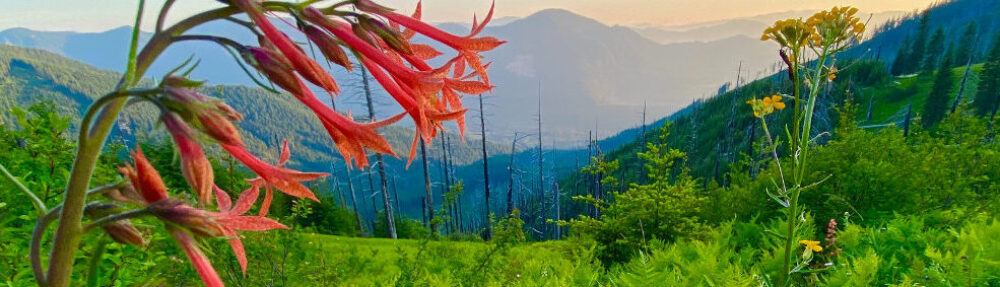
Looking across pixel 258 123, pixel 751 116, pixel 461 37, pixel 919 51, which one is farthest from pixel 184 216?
pixel 258 123

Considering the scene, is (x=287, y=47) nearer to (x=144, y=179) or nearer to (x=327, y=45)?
(x=327, y=45)

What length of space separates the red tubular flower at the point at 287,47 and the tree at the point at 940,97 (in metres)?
72.1

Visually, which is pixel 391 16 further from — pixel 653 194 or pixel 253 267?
pixel 653 194

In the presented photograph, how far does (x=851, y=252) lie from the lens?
4008 millimetres

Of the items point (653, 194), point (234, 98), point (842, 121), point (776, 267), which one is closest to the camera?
point (776, 267)

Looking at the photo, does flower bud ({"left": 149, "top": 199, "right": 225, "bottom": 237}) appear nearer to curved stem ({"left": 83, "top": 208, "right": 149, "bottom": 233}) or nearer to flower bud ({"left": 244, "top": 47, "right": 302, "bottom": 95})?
curved stem ({"left": 83, "top": 208, "right": 149, "bottom": 233})

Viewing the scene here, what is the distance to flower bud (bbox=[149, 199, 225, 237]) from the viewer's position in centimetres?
87

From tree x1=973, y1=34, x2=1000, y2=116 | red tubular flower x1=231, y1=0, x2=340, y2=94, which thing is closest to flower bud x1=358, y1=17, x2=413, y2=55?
red tubular flower x1=231, y1=0, x2=340, y2=94

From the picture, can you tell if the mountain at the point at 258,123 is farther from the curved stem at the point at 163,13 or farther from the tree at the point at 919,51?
the curved stem at the point at 163,13

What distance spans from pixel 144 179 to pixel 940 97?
74391 mm

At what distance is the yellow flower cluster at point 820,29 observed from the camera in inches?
97.8

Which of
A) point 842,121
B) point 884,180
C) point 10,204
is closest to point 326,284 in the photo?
point 10,204

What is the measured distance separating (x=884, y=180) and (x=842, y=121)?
5.09 m

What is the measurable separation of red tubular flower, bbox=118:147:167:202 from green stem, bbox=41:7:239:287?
59 mm
